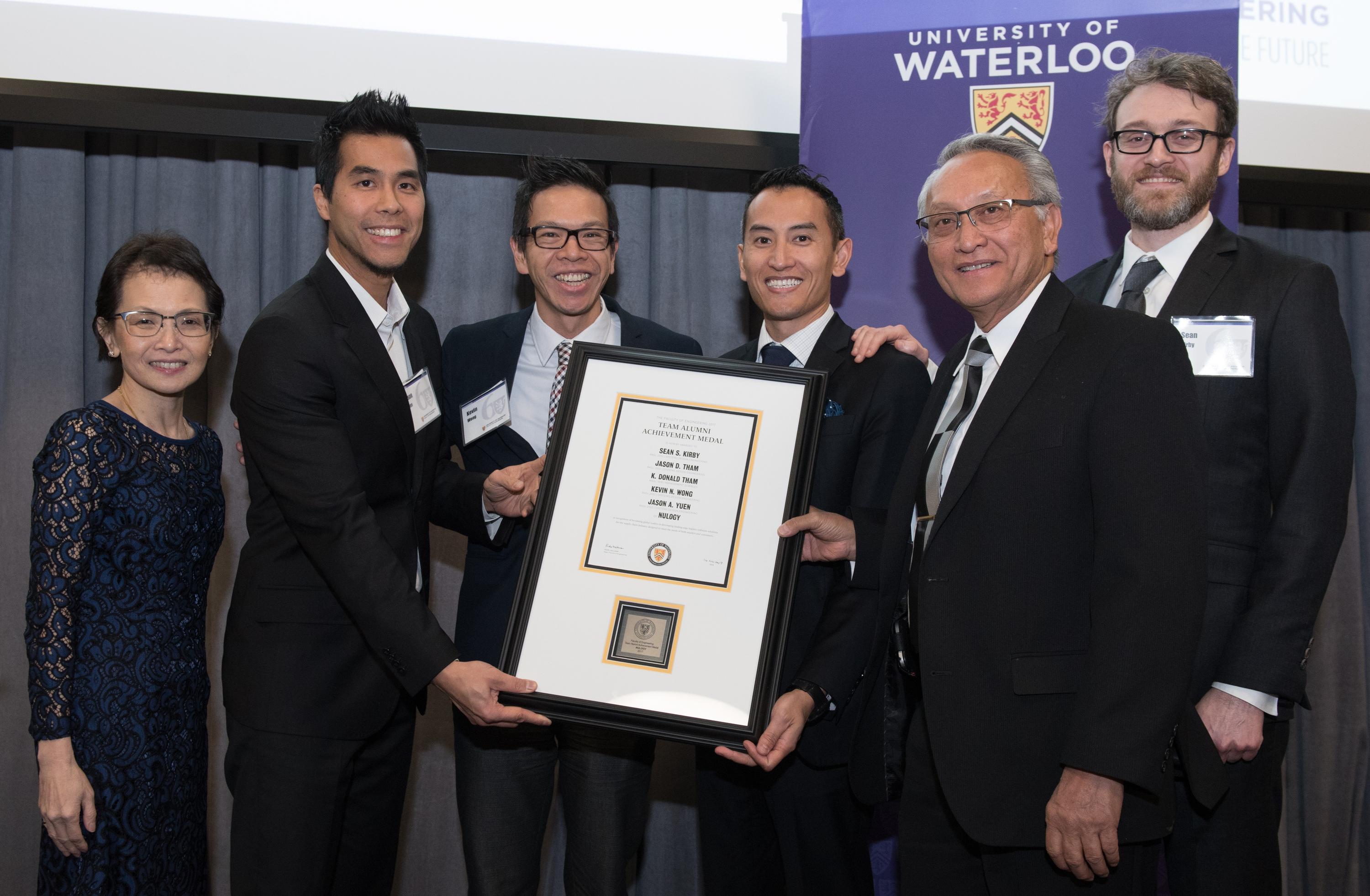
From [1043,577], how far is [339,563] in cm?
138

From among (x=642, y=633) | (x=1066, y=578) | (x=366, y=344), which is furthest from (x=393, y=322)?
(x=1066, y=578)

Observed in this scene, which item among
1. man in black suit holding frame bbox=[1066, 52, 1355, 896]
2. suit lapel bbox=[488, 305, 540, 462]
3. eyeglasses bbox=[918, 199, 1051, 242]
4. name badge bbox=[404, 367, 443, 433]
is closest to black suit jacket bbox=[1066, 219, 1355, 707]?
man in black suit holding frame bbox=[1066, 52, 1355, 896]

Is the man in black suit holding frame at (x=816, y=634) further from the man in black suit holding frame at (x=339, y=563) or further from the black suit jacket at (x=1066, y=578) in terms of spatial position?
the man in black suit holding frame at (x=339, y=563)

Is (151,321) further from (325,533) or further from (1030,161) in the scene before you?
(1030,161)

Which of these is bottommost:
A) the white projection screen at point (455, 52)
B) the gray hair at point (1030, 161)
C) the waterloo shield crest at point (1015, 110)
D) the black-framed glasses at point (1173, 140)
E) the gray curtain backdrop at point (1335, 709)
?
the gray curtain backdrop at point (1335, 709)

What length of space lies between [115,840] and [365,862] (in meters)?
0.52

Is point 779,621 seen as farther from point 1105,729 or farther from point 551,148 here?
point 551,148

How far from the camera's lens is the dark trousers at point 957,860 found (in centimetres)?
158

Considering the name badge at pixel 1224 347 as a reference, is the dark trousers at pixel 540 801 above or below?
below

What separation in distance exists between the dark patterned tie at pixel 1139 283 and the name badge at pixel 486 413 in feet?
4.83

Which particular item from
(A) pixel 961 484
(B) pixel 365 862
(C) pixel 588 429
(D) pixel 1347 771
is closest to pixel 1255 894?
(A) pixel 961 484

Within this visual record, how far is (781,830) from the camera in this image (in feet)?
6.68

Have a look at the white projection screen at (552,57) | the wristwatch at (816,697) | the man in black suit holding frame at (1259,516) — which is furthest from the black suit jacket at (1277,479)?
the white projection screen at (552,57)

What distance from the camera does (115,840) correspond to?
197 cm
